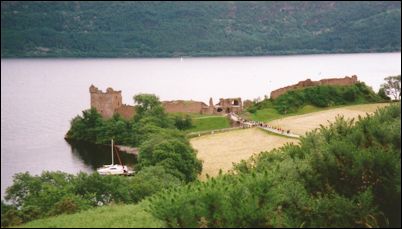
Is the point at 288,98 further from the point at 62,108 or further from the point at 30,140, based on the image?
the point at 62,108

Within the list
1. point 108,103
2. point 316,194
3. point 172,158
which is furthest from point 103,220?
point 108,103

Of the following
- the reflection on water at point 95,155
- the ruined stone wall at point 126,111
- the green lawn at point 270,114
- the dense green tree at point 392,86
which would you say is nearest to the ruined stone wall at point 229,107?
the green lawn at point 270,114

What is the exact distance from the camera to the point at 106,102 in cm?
6069

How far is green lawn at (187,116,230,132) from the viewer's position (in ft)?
188

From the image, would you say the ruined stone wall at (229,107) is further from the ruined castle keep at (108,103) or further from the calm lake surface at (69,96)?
the calm lake surface at (69,96)

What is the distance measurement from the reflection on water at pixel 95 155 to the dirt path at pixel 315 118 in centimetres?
1526

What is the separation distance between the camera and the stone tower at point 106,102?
198 ft

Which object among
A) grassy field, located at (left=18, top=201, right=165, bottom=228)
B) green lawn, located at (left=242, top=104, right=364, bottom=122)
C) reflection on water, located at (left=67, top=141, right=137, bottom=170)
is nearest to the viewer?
grassy field, located at (left=18, top=201, right=165, bottom=228)

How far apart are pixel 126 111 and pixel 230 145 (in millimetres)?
15129

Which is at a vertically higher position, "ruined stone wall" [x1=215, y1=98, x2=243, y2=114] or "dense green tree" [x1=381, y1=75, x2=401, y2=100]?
"dense green tree" [x1=381, y1=75, x2=401, y2=100]

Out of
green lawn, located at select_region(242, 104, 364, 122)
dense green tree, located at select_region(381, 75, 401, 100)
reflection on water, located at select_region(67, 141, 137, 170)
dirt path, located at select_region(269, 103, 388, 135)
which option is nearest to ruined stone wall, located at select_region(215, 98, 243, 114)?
green lawn, located at select_region(242, 104, 364, 122)

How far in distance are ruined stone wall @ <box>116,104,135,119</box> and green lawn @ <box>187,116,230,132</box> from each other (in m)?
6.12

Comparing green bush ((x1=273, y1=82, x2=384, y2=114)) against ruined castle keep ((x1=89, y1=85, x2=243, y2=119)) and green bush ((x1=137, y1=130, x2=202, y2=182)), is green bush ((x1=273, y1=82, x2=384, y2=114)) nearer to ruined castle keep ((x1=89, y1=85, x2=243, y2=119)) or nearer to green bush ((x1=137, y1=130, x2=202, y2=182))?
ruined castle keep ((x1=89, y1=85, x2=243, y2=119))

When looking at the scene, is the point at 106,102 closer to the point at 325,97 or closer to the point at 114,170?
the point at 114,170
